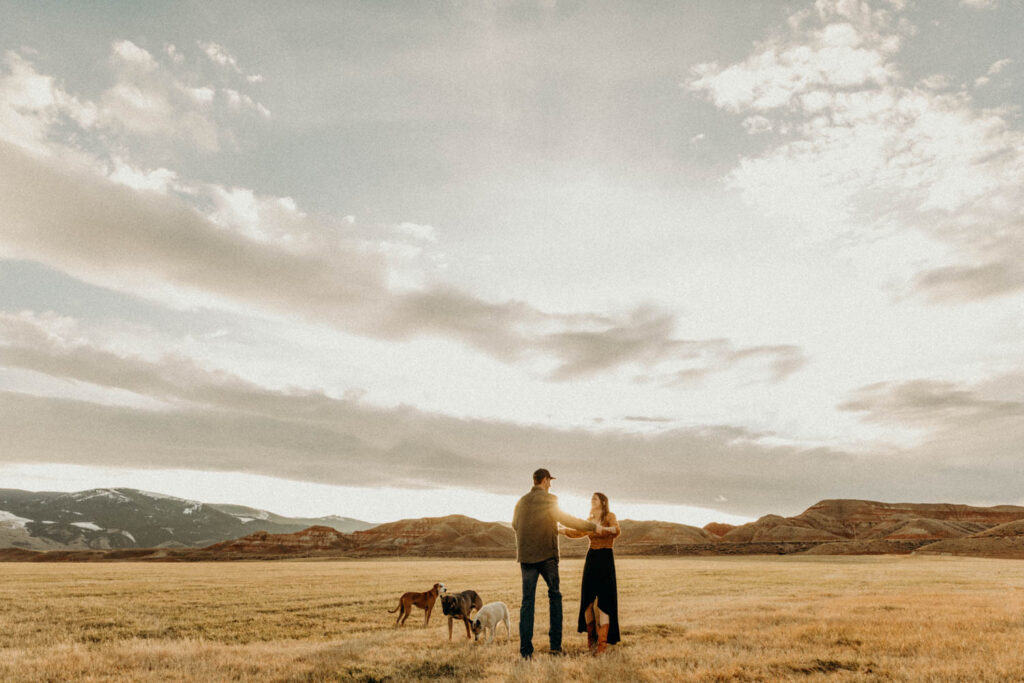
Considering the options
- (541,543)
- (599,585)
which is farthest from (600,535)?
(541,543)

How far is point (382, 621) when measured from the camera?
17.5 metres

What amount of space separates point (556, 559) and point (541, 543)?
68 cm

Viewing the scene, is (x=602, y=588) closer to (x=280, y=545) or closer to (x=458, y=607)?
(x=458, y=607)

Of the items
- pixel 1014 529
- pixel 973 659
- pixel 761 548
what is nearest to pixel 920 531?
pixel 1014 529

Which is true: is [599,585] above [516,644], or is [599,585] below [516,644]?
above

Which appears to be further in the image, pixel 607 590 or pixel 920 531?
pixel 920 531

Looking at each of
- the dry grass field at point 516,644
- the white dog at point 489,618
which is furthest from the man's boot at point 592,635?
the white dog at point 489,618

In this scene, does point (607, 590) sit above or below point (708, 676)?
above

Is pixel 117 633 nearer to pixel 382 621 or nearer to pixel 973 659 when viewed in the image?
pixel 382 621

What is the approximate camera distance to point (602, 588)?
11422 mm

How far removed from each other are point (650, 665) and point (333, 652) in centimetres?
628

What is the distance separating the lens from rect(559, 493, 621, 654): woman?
37.4ft

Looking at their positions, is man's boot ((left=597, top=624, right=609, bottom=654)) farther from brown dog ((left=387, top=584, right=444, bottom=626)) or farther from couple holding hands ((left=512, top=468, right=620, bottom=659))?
brown dog ((left=387, top=584, right=444, bottom=626))

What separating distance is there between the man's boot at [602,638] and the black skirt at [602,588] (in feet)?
0.36
